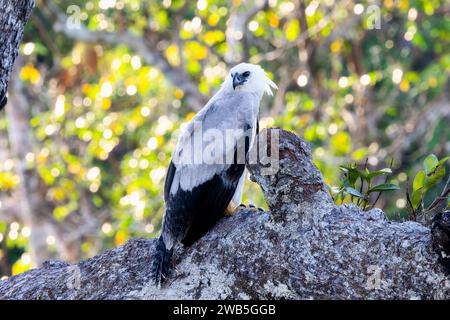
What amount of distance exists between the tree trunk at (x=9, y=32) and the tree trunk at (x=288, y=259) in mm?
943

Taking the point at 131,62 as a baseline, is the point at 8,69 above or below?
below

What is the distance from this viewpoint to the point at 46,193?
35.7ft

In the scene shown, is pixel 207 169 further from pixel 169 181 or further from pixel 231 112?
pixel 231 112

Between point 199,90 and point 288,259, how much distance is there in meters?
6.22

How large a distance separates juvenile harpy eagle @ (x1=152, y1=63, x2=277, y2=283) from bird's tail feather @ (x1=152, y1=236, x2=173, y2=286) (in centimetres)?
14

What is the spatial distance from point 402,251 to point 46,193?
8.34m

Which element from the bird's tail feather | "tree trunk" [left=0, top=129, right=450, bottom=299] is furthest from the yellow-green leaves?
the bird's tail feather

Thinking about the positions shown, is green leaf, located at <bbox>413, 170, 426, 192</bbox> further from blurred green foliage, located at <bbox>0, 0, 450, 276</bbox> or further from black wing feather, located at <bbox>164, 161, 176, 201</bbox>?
blurred green foliage, located at <bbox>0, 0, 450, 276</bbox>

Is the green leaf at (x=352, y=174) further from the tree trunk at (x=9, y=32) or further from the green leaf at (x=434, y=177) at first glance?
the tree trunk at (x=9, y=32)

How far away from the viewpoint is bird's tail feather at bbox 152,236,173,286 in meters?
3.51

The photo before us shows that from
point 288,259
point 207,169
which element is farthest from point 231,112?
point 288,259

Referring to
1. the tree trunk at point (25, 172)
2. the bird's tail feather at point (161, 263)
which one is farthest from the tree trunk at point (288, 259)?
the tree trunk at point (25, 172)

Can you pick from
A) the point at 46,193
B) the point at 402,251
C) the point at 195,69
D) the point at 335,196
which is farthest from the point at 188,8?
the point at 402,251
